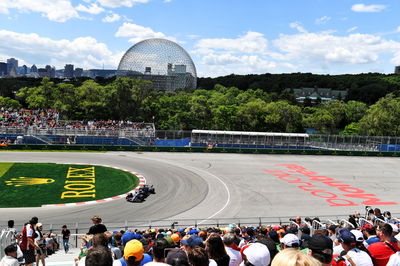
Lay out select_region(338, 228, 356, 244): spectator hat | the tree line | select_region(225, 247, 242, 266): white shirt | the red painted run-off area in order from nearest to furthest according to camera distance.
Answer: select_region(225, 247, 242, 266): white shirt < select_region(338, 228, 356, 244): spectator hat < the red painted run-off area < the tree line

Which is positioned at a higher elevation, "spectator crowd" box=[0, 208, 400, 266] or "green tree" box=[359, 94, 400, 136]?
"green tree" box=[359, 94, 400, 136]

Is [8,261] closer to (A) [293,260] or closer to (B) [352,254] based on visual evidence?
(A) [293,260]

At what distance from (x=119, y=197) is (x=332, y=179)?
2143 centimetres

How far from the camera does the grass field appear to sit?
22.8 meters

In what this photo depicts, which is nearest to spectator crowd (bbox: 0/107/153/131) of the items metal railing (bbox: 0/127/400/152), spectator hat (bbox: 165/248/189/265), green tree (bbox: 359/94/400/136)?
metal railing (bbox: 0/127/400/152)

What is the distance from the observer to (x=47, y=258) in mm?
11562

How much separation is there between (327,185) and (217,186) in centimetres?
1043

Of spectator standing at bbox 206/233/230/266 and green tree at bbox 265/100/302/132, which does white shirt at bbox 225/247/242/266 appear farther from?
green tree at bbox 265/100/302/132

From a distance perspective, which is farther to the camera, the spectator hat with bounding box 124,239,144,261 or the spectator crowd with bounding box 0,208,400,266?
the spectator hat with bounding box 124,239,144,261

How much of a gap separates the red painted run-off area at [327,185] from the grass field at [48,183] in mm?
15059

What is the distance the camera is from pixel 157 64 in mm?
93562

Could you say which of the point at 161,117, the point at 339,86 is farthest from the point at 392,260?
the point at 339,86

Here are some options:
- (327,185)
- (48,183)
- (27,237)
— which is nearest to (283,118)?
(327,185)

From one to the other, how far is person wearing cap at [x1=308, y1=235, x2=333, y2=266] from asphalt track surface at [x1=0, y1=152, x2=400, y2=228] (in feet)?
52.7
